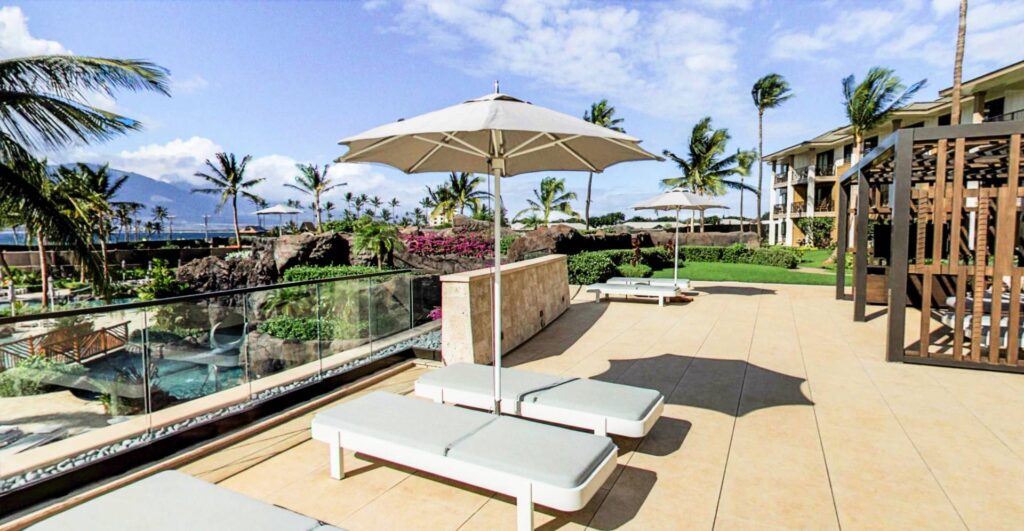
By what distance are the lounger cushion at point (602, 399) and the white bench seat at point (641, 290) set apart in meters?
6.46

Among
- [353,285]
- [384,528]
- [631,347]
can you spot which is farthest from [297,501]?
[631,347]

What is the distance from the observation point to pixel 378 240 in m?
19.8

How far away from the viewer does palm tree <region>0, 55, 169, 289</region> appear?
8.10 m

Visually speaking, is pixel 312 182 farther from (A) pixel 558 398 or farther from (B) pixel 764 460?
(B) pixel 764 460

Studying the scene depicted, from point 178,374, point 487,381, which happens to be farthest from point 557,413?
point 178,374

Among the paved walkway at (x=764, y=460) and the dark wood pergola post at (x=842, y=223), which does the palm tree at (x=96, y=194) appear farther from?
the dark wood pergola post at (x=842, y=223)

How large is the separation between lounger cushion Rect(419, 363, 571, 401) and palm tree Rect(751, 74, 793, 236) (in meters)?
37.1

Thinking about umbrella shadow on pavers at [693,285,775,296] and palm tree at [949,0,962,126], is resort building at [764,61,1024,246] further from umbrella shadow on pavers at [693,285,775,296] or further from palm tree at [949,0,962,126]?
umbrella shadow on pavers at [693,285,775,296]

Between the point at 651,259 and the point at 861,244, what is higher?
the point at 861,244

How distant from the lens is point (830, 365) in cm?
578

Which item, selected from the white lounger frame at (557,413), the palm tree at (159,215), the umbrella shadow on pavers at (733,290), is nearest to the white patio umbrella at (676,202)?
the umbrella shadow on pavers at (733,290)

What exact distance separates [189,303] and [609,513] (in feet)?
14.0

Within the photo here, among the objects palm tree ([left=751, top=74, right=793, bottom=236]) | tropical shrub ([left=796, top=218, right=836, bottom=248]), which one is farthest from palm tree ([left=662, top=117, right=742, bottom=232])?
tropical shrub ([left=796, top=218, right=836, bottom=248])

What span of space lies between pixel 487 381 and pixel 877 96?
3508 centimetres
